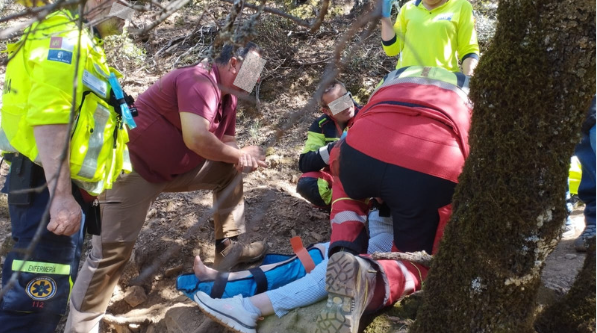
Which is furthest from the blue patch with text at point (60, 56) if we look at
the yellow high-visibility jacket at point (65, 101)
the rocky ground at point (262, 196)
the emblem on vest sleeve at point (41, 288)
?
the emblem on vest sleeve at point (41, 288)

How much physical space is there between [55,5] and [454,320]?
5.34 ft

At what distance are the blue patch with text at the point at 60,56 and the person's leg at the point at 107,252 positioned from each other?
104 cm

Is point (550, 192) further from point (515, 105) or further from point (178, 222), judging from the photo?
point (178, 222)

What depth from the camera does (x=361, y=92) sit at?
5930 millimetres

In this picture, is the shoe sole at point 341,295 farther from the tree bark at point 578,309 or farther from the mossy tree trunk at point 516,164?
the tree bark at point 578,309

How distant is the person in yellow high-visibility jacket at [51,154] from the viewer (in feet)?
7.20

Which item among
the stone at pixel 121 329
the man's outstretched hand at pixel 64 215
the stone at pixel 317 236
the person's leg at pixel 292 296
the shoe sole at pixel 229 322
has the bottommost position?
the stone at pixel 121 329

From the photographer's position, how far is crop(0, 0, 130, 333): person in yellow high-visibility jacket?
219cm

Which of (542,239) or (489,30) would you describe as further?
(489,30)

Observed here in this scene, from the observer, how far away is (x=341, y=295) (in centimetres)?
224

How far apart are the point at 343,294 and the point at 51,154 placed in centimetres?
135

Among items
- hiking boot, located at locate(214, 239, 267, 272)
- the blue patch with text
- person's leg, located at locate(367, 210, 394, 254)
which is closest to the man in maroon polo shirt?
hiking boot, located at locate(214, 239, 267, 272)

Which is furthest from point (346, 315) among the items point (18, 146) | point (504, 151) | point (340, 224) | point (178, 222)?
point (178, 222)

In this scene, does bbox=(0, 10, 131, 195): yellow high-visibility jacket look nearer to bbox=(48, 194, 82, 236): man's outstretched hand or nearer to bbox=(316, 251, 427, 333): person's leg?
bbox=(48, 194, 82, 236): man's outstretched hand
